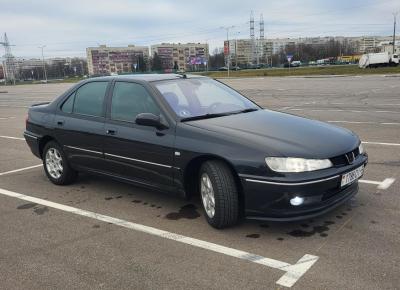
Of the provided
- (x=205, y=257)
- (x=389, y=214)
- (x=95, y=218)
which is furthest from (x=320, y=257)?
(x=95, y=218)

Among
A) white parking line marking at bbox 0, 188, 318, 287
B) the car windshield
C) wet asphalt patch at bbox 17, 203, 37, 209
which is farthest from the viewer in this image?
wet asphalt patch at bbox 17, 203, 37, 209

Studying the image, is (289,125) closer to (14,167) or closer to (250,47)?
(14,167)

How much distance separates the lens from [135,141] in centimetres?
502

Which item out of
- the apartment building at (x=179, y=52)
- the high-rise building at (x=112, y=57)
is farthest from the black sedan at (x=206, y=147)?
the apartment building at (x=179, y=52)

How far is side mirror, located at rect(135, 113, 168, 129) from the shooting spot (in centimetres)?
472

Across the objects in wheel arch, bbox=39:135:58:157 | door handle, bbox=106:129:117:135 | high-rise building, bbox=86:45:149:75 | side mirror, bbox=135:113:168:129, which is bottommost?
wheel arch, bbox=39:135:58:157

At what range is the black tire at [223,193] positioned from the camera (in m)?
4.19

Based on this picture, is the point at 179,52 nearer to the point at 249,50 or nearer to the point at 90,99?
the point at 249,50

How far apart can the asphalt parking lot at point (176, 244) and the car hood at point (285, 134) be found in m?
0.80

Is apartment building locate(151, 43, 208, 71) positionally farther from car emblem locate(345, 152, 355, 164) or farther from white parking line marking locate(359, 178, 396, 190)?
car emblem locate(345, 152, 355, 164)

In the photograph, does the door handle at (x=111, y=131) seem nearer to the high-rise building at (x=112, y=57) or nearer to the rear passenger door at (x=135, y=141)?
the rear passenger door at (x=135, y=141)

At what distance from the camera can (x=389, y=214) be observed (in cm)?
466

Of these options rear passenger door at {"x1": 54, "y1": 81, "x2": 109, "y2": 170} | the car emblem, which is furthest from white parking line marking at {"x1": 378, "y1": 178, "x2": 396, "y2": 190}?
rear passenger door at {"x1": 54, "y1": 81, "x2": 109, "y2": 170}

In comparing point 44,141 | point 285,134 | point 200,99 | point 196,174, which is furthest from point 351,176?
point 44,141
